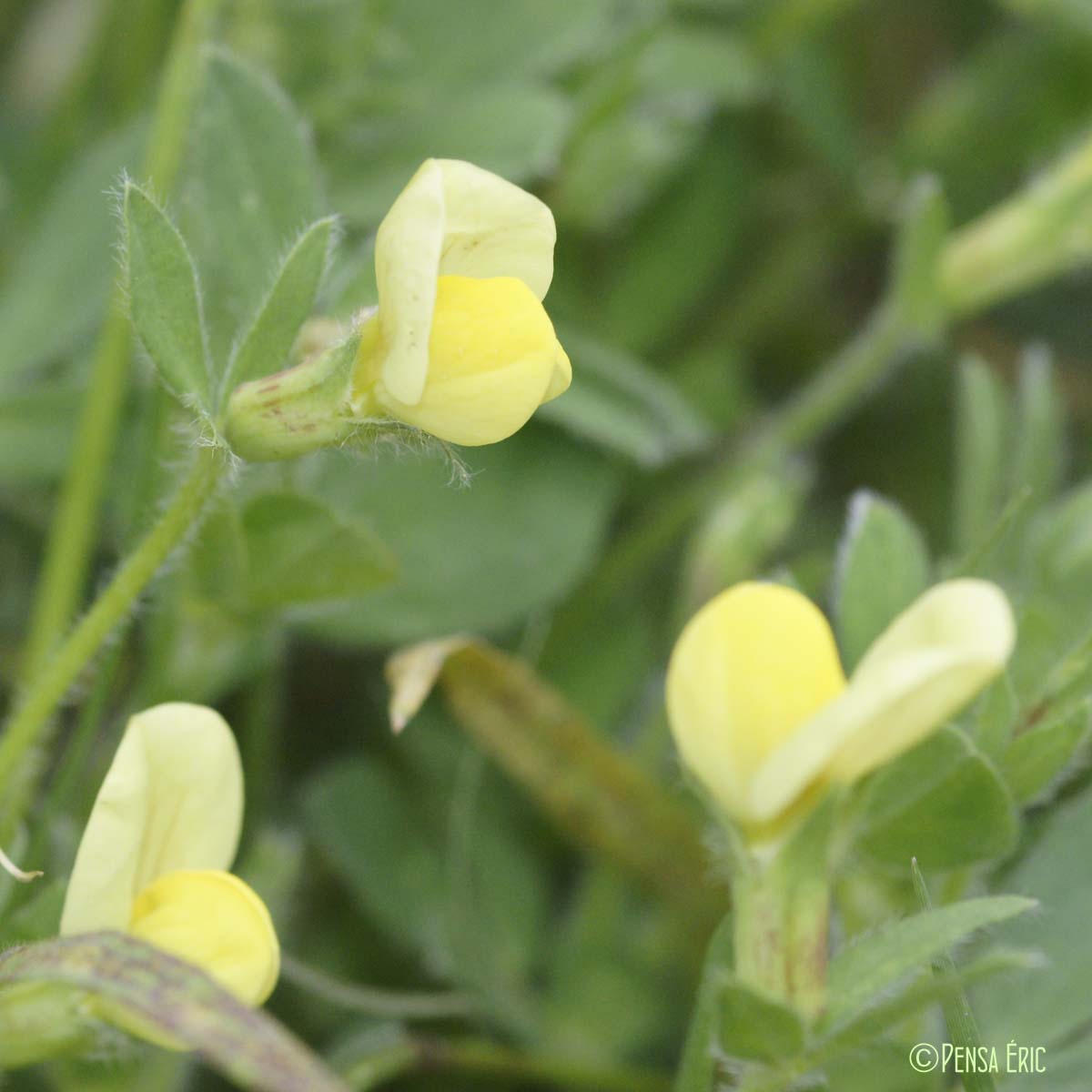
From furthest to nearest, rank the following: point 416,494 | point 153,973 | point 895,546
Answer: point 416,494
point 895,546
point 153,973

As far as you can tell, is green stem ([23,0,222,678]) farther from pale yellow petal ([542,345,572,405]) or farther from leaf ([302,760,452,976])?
→ pale yellow petal ([542,345,572,405])

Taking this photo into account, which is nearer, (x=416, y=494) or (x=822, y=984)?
(x=822, y=984)

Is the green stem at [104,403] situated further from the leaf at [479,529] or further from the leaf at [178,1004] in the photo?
the leaf at [178,1004]

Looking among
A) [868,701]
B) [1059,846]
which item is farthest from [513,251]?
[1059,846]

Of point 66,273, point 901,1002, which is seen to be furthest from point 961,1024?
point 66,273

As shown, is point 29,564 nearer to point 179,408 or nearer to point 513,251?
point 179,408

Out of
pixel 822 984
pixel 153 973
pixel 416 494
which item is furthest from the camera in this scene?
pixel 416 494

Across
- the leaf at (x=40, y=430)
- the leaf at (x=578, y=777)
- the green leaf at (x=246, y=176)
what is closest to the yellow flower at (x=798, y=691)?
the leaf at (x=578, y=777)
